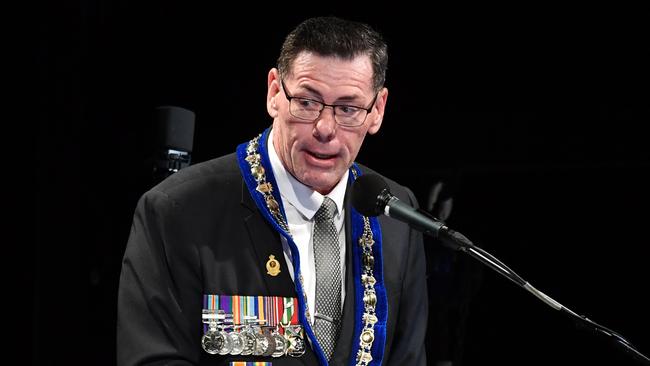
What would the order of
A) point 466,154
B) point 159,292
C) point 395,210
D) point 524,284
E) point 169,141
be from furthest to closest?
point 466,154 < point 169,141 < point 159,292 < point 395,210 < point 524,284

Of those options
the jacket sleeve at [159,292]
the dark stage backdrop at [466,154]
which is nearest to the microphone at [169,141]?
the jacket sleeve at [159,292]

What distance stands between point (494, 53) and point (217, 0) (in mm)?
1275

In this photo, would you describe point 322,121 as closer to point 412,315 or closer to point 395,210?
point 395,210

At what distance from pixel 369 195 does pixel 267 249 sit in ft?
1.40

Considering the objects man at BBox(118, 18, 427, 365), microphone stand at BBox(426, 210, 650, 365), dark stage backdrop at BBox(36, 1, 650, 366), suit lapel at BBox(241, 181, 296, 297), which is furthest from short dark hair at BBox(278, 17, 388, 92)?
dark stage backdrop at BBox(36, 1, 650, 366)

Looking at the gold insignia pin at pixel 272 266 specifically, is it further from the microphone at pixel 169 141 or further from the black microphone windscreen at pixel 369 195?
the microphone at pixel 169 141

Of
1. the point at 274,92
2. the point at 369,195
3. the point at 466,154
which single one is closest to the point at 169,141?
the point at 274,92

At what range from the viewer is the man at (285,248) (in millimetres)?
1918

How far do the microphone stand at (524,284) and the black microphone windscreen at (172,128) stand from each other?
3.37ft

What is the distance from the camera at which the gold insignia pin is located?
6.63 feet

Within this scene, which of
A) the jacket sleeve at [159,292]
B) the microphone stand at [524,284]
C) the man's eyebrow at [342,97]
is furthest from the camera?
the man's eyebrow at [342,97]

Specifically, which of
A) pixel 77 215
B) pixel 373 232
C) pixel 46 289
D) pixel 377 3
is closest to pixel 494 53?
pixel 377 3

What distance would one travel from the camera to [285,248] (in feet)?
6.79

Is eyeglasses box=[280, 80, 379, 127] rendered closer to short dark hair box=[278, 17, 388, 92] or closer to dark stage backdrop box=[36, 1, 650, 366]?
short dark hair box=[278, 17, 388, 92]
